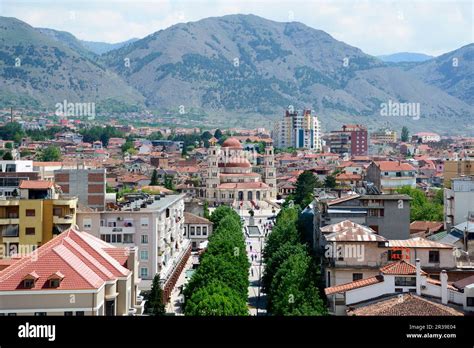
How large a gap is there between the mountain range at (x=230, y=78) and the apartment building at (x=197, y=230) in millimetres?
36251

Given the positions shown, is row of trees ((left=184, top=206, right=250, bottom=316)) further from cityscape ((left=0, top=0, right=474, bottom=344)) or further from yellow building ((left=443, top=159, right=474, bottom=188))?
yellow building ((left=443, top=159, right=474, bottom=188))

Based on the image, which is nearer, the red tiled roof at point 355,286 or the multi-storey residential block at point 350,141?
the red tiled roof at point 355,286

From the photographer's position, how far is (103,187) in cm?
1281

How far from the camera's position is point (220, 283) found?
8.36 meters

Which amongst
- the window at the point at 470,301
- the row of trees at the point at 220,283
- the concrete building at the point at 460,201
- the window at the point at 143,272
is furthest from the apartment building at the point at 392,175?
the window at the point at 470,301

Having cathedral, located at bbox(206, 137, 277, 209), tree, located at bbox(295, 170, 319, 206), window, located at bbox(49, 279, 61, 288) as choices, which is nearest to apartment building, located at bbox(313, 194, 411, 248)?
window, located at bbox(49, 279, 61, 288)

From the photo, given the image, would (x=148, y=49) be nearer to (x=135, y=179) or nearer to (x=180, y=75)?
(x=180, y=75)

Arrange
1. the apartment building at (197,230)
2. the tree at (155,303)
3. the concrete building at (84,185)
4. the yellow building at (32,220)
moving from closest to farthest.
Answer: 1. the tree at (155,303)
2. the yellow building at (32,220)
3. the concrete building at (84,185)
4. the apartment building at (197,230)

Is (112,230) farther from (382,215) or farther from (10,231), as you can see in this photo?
(382,215)

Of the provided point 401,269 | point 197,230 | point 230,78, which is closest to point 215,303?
point 401,269

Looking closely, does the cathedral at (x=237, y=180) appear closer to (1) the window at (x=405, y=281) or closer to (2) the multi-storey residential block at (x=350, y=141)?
(2) the multi-storey residential block at (x=350, y=141)

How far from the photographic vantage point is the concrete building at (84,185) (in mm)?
12727
